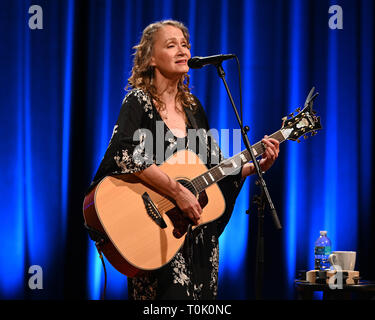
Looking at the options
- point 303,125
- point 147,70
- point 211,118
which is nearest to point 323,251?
point 303,125

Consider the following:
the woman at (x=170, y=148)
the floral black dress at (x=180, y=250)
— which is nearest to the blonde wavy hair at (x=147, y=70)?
the woman at (x=170, y=148)

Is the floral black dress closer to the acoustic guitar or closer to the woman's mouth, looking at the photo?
the acoustic guitar

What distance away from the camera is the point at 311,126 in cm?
266

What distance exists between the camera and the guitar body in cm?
212

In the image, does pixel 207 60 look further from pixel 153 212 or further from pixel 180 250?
pixel 180 250

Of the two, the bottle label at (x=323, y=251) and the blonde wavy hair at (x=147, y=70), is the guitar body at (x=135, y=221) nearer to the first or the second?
the blonde wavy hair at (x=147, y=70)

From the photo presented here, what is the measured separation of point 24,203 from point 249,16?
7.57ft

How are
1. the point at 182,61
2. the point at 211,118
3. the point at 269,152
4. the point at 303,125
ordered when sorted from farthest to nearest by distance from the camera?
the point at 211,118
the point at 303,125
the point at 269,152
the point at 182,61

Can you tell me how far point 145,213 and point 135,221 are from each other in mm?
57

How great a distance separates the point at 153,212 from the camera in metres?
2.24

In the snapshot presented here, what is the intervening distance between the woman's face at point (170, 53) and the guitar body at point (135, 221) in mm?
388

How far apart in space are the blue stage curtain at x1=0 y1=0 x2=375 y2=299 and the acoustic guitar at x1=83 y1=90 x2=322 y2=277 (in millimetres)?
1520

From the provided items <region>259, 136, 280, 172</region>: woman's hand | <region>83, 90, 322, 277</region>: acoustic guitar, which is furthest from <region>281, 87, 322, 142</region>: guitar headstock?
<region>83, 90, 322, 277</region>: acoustic guitar

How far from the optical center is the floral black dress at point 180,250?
2.10m
